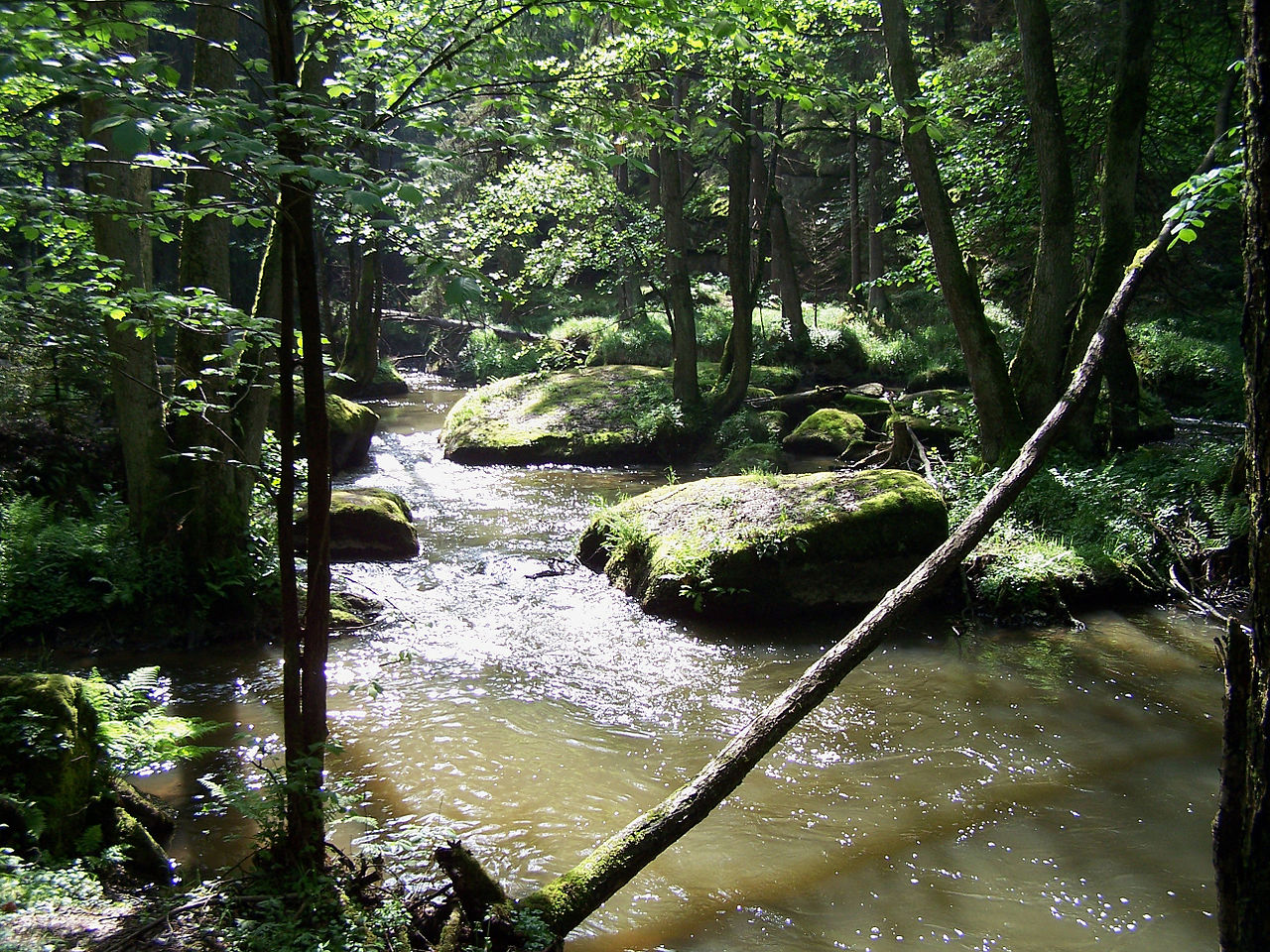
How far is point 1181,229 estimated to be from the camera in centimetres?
423

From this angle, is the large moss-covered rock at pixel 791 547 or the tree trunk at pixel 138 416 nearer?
the tree trunk at pixel 138 416

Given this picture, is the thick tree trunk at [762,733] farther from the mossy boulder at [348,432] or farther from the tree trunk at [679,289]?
the tree trunk at [679,289]

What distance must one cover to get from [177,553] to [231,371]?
14.1ft

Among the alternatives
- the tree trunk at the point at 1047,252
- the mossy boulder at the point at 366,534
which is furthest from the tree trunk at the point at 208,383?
the tree trunk at the point at 1047,252

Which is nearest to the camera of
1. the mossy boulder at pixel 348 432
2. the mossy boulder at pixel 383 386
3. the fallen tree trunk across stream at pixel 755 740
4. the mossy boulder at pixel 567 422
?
the fallen tree trunk across stream at pixel 755 740

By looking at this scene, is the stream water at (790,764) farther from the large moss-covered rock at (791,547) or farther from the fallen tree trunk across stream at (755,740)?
the fallen tree trunk across stream at (755,740)

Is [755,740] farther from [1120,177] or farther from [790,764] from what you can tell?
[1120,177]

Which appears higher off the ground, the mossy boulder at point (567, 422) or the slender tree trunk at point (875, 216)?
the slender tree trunk at point (875, 216)

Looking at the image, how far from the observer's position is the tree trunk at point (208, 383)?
623cm

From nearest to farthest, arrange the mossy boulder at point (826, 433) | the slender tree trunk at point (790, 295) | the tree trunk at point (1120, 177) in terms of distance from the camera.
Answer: the tree trunk at point (1120, 177)
the mossy boulder at point (826, 433)
the slender tree trunk at point (790, 295)

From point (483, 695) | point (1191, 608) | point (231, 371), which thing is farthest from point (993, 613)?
point (231, 371)

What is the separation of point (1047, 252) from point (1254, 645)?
9.04 m

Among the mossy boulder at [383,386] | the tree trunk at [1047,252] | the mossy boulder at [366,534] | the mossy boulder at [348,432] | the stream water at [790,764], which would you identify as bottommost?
the stream water at [790,764]

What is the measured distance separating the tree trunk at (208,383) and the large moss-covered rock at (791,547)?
370 centimetres
